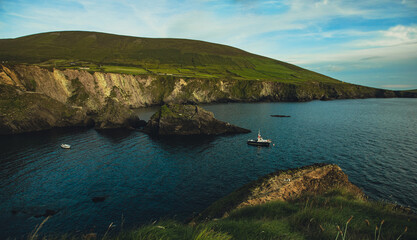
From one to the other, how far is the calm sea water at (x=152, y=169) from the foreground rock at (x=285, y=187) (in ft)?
21.0

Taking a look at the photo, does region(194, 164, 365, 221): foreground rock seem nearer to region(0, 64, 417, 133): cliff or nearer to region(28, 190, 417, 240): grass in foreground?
region(28, 190, 417, 240): grass in foreground

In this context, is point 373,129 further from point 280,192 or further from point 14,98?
point 14,98

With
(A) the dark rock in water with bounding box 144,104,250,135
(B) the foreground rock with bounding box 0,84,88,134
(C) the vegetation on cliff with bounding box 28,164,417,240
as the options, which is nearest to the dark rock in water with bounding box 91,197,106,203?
(C) the vegetation on cliff with bounding box 28,164,417,240

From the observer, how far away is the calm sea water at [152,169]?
22219 mm

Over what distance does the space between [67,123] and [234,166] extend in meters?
58.6

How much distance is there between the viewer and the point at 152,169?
3362cm

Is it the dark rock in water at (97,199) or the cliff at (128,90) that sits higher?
the cliff at (128,90)

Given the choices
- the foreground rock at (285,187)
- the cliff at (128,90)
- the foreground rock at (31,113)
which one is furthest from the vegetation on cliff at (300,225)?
the foreground rock at (31,113)

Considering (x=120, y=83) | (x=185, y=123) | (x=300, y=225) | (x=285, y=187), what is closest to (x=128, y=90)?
(x=120, y=83)

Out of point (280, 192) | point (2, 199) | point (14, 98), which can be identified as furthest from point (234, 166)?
point (14, 98)

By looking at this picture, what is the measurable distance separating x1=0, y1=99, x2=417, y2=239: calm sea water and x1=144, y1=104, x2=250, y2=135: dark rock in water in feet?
13.6

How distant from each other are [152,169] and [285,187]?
22837 mm

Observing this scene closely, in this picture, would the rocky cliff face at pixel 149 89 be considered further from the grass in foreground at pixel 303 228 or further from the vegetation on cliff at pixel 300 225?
the grass in foreground at pixel 303 228

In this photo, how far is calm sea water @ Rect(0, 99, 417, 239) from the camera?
22.2 meters
